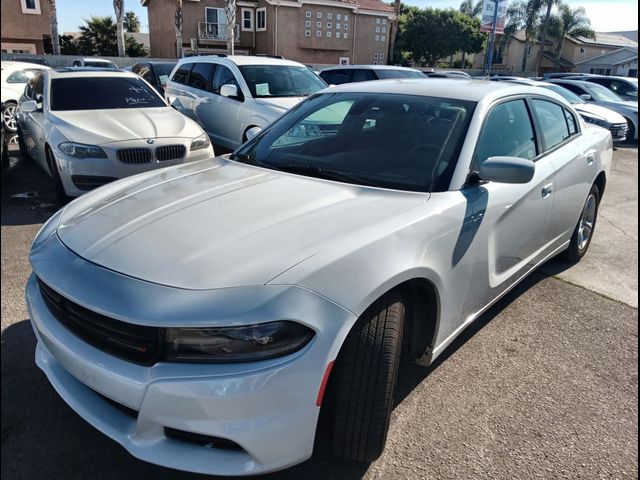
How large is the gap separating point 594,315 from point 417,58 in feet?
165

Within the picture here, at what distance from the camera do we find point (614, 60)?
50.2 metres

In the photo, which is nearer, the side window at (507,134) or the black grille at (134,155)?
the side window at (507,134)

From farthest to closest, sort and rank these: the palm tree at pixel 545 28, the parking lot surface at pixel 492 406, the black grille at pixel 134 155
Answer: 1. the palm tree at pixel 545 28
2. the black grille at pixel 134 155
3. the parking lot surface at pixel 492 406

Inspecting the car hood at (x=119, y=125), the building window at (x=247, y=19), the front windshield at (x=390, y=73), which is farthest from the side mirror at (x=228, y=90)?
the building window at (x=247, y=19)

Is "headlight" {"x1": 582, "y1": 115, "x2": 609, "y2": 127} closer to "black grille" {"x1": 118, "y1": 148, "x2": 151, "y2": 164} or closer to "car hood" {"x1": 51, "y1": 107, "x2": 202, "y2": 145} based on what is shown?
"car hood" {"x1": 51, "y1": 107, "x2": 202, "y2": 145}

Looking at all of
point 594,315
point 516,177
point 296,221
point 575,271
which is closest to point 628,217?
point 575,271

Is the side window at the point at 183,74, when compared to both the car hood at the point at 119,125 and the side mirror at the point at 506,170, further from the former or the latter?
the side mirror at the point at 506,170

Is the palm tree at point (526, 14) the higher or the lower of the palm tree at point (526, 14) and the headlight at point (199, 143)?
the higher

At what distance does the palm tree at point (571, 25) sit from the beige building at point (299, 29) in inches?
766

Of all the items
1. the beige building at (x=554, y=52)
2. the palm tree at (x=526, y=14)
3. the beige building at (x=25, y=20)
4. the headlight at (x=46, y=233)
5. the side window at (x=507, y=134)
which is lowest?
the headlight at (x=46, y=233)

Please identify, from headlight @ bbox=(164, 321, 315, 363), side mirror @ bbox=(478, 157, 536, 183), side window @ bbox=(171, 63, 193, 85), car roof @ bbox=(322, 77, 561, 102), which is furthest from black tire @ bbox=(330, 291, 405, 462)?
side window @ bbox=(171, 63, 193, 85)

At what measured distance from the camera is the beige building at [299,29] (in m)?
34.0

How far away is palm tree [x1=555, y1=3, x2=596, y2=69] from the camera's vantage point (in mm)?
47675

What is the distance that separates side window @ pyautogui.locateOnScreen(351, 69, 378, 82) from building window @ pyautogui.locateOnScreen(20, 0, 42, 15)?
811 cm
